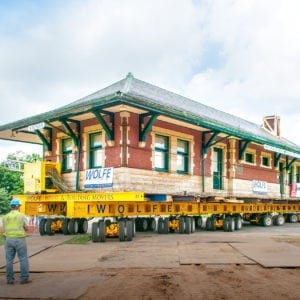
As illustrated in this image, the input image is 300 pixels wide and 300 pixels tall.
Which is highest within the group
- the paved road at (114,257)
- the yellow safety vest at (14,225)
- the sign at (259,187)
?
the sign at (259,187)

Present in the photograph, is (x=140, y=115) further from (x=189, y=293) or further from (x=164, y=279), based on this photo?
(x=189, y=293)

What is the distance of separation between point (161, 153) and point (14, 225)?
8901 millimetres

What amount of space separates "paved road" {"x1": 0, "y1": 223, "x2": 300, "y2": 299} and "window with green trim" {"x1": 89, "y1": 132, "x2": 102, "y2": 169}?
3013 millimetres

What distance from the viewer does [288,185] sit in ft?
83.4

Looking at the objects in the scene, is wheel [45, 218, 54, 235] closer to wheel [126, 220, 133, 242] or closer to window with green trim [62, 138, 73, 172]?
window with green trim [62, 138, 73, 172]

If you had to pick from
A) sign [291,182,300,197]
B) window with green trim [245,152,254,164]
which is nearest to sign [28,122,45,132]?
window with green trim [245,152,254,164]

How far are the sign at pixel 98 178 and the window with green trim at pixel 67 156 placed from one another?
1.61m

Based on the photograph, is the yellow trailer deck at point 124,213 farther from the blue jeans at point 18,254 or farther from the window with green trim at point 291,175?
the blue jeans at point 18,254

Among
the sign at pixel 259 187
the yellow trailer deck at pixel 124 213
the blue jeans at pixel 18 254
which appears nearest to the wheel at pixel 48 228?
the yellow trailer deck at pixel 124 213

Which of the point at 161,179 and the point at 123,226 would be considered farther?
the point at 161,179

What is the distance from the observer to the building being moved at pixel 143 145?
1450 centimetres

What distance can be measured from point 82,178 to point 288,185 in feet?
47.4

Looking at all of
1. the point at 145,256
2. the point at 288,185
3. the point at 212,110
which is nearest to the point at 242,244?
the point at 145,256

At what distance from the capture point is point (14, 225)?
26.4 feet
